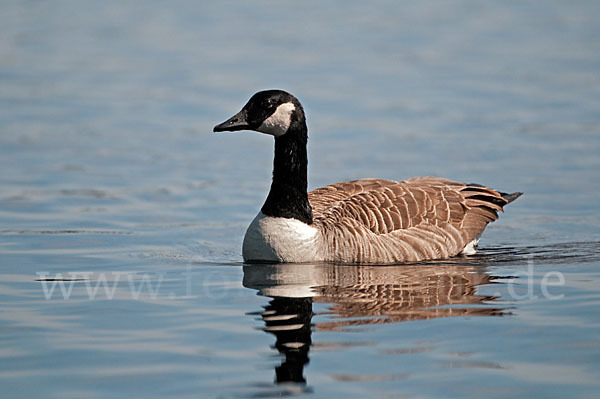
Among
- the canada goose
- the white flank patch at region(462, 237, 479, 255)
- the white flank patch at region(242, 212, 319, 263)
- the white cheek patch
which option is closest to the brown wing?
the canada goose

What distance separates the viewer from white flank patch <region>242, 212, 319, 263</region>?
37.8 feet

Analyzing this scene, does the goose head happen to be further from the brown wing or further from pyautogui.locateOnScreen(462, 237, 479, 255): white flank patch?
pyautogui.locateOnScreen(462, 237, 479, 255): white flank patch

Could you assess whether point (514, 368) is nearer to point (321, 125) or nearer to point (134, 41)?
point (321, 125)

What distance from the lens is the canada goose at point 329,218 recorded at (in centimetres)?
1155

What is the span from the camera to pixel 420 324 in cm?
862

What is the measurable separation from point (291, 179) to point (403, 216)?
149 centimetres

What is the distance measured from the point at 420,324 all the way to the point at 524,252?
4.32 metres

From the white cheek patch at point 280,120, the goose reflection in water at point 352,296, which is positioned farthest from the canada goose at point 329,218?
the goose reflection in water at point 352,296

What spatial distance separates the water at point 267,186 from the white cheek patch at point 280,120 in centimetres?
168

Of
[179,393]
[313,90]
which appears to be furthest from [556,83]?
[179,393]

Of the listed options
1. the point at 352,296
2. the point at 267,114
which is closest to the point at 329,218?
the point at 267,114

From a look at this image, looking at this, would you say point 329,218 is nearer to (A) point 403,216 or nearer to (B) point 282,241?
(B) point 282,241

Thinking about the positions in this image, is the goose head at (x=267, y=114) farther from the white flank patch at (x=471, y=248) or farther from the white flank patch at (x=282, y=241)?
the white flank patch at (x=471, y=248)

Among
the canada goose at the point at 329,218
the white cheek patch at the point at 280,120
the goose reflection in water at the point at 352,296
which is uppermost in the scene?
the white cheek patch at the point at 280,120
